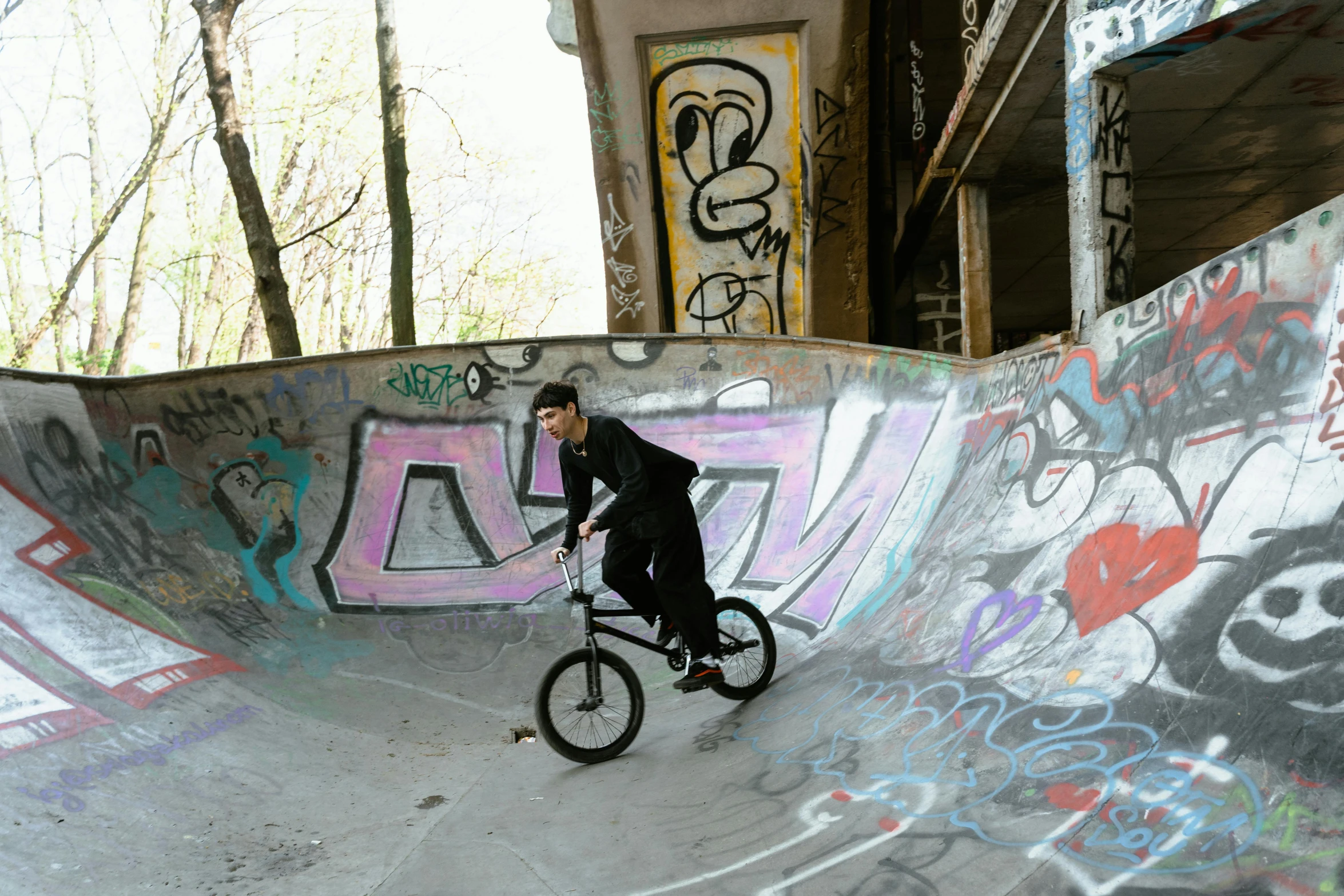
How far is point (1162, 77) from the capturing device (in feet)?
25.8

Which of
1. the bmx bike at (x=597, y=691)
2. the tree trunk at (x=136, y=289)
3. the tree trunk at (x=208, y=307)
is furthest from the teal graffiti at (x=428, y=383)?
the tree trunk at (x=208, y=307)

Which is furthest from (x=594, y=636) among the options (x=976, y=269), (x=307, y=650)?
(x=976, y=269)

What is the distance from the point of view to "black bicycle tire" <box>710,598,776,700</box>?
18.9 feet

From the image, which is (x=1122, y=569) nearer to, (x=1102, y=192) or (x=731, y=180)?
(x=1102, y=192)

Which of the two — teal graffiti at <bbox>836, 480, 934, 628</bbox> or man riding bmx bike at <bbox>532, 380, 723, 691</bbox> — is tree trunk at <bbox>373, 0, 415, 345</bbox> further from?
man riding bmx bike at <bbox>532, 380, 723, 691</bbox>

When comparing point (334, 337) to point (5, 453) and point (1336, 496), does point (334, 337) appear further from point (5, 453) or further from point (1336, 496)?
point (1336, 496)

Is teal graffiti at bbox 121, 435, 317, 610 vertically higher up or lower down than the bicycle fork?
higher up

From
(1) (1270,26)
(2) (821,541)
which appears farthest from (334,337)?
(1) (1270,26)

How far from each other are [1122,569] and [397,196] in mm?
11345

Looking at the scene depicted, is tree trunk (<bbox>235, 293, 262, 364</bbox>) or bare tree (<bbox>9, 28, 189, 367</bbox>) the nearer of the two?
bare tree (<bbox>9, 28, 189, 367</bbox>)

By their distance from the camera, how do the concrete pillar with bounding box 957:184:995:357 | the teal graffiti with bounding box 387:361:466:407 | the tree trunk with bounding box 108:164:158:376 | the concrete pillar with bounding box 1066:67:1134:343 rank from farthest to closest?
1. the tree trunk with bounding box 108:164:158:376
2. the concrete pillar with bounding box 957:184:995:357
3. the teal graffiti with bounding box 387:361:466:407
4. the concrete pillar with bounding box 1066:67:1134:343

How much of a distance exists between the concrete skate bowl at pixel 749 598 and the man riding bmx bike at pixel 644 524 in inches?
24.5

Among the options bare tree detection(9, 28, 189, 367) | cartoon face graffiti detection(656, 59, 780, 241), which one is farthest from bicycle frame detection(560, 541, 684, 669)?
bare tree detection(9, 28, 189, 367)

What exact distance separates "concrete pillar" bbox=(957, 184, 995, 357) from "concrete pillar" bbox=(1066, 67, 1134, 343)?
4342 millimetres
